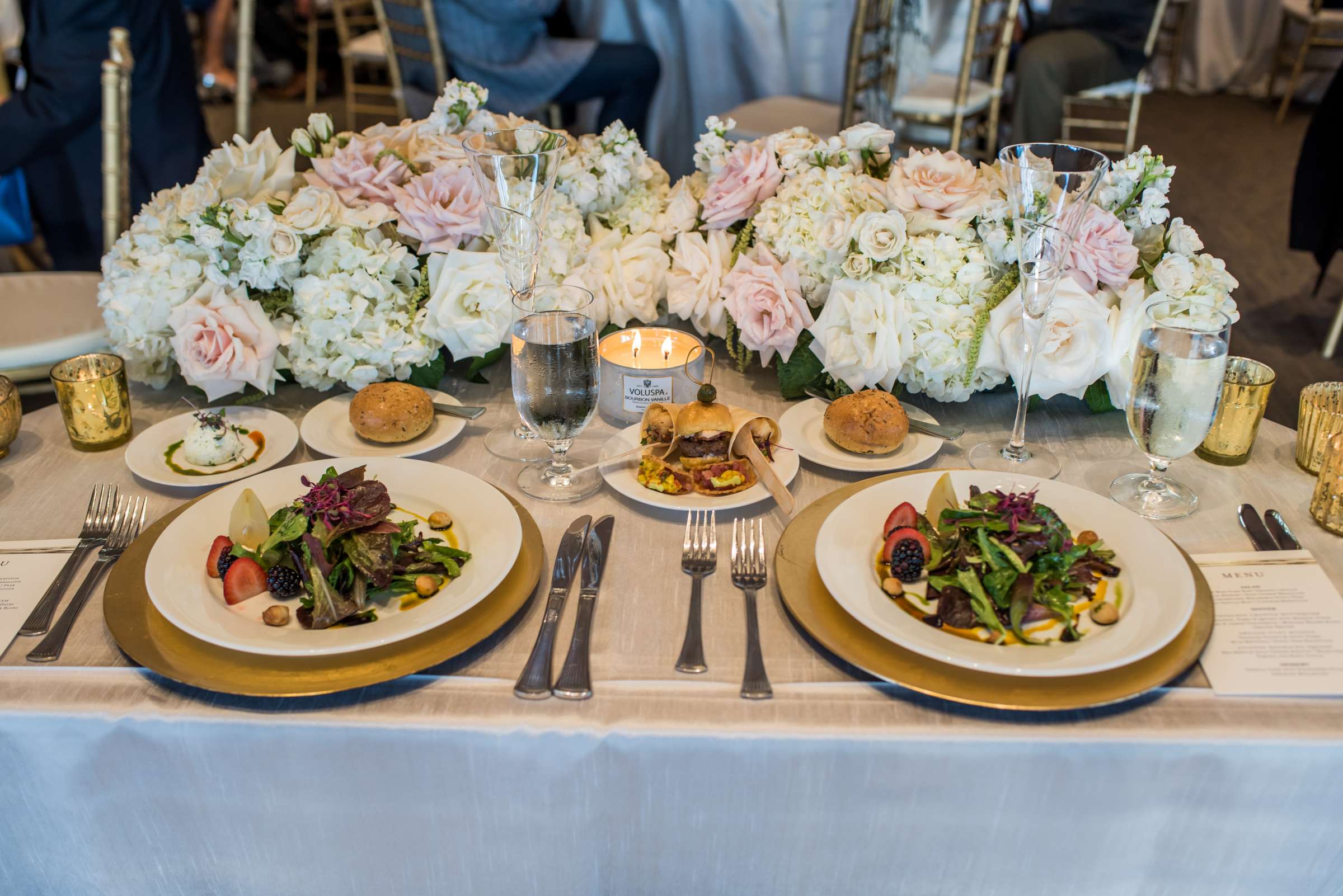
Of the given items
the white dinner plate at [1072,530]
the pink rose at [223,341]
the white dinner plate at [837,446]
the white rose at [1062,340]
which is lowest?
the white dinner plate at [837,446]

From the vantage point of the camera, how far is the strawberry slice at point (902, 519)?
0.97 metres

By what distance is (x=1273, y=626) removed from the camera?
2.87ft

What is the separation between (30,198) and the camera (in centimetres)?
256

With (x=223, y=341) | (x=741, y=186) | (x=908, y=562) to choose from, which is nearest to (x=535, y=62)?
(x=741, y=186)

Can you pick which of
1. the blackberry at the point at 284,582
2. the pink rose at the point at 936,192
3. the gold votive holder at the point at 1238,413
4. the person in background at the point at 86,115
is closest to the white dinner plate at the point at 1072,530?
the gold votive holder at the point at 1238,413

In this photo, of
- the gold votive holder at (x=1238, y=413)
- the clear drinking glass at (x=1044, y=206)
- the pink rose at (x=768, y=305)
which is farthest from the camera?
the pink rose at (x=768, y=305)

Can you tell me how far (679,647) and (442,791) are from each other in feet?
0.74

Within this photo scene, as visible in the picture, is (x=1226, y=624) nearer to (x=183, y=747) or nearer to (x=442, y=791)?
(x=442, y=791)

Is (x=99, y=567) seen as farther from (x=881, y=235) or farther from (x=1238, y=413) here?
(x=1238, y=413)

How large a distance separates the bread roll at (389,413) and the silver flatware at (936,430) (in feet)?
1.94

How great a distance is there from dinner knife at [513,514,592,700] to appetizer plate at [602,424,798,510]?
0.22 ft

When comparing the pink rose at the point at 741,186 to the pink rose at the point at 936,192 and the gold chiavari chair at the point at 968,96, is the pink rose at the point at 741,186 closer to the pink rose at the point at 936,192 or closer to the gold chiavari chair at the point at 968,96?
the pink rose at the point at 936,192

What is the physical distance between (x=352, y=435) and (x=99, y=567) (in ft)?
1.09

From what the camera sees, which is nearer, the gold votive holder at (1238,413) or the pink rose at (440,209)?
the gold votive holder at (1238,413)
